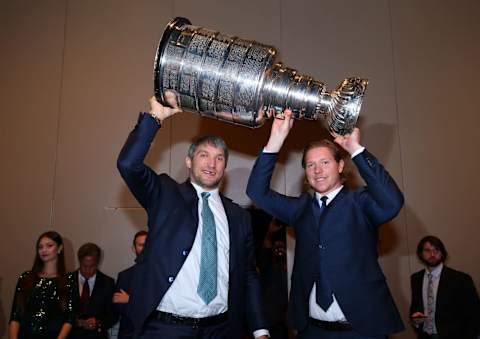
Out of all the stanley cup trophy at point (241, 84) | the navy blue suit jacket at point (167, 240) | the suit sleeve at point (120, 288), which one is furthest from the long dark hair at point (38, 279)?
the stanley cup trophy at point (241, 84)

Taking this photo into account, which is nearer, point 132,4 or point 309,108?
point 309,108

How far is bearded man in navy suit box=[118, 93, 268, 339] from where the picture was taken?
1.66m

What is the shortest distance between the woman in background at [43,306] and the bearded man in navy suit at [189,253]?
4.45 ft

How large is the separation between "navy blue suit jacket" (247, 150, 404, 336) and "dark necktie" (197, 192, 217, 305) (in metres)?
0.31

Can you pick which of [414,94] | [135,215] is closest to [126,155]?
[135,215]

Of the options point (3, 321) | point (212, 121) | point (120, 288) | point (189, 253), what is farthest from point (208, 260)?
point (3, 321)

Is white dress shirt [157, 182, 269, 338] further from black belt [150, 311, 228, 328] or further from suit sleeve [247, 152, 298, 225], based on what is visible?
suit sleeve [247, 152, 298, 225]

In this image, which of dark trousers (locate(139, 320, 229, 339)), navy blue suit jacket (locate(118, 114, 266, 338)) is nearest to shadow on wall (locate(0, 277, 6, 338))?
navy blue suit jacket (locate(118, 114, 266, 338))

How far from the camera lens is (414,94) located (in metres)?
4.18

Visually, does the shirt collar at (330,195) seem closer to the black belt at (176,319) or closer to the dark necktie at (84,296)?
the black belt at (176,319)

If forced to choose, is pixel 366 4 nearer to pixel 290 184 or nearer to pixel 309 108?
pixel 290 184

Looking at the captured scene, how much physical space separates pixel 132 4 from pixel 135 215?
6.91 feet

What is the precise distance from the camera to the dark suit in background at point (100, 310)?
3.01 metres

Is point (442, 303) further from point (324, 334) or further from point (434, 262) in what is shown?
point (324, 334)
